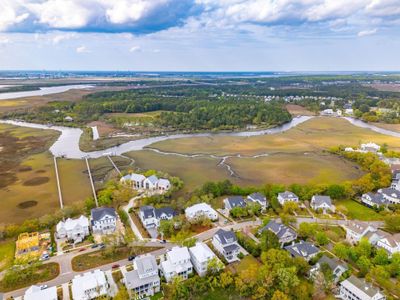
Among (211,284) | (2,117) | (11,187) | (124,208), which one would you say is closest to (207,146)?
(124,208)

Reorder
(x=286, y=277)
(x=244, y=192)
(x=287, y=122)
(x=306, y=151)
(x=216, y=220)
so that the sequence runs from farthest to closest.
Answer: (x=287, y=122)
(x=306, y=151)
(x=244, y=192)
(x=216, y=220)
(x=286, y=277)

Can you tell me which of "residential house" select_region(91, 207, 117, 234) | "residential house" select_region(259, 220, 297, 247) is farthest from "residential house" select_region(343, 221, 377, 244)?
"residential house" select_region(91, 207, 117, 234)

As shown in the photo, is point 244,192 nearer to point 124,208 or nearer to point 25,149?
point 124,208

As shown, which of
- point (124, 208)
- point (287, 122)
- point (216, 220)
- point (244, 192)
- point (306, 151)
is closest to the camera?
point (216, 220)

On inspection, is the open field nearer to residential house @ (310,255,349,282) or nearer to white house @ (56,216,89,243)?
white house @ (56,216,89,243)

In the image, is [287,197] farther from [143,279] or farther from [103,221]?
[103,221]

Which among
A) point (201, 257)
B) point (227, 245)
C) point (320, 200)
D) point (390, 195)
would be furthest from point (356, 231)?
point (201, 257)
